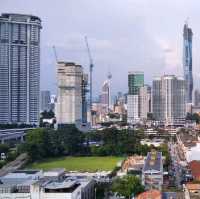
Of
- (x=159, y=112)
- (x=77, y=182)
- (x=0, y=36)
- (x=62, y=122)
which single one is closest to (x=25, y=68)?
(x=0, y=36)

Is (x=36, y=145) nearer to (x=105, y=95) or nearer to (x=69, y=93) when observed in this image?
(x=69, y=93)

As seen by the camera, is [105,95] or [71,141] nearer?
[71,141]

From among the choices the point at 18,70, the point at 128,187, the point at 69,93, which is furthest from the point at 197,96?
the point at 128,187

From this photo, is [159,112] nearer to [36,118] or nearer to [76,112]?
[76,112]

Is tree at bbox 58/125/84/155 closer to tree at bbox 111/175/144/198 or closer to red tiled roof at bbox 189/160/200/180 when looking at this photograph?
red tiled roof at bbox 189/160/200/180

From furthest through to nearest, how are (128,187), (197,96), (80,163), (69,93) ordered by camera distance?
(197,96), (69,93), (80,163), (128,187)

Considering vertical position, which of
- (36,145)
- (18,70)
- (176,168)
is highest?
(18,70)

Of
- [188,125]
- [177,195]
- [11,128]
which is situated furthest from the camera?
[188,125]
